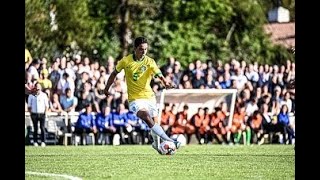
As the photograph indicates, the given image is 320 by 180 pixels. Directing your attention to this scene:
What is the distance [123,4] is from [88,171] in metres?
18.8

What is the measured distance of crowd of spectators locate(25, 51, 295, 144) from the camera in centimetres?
1917

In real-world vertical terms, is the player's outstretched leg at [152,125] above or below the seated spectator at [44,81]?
below

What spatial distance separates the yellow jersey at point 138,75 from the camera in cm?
1373

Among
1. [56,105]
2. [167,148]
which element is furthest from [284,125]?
[167,148]

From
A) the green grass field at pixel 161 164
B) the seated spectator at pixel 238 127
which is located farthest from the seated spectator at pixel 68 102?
the green grass field at pixel 161 164

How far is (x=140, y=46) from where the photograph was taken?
43.7ft

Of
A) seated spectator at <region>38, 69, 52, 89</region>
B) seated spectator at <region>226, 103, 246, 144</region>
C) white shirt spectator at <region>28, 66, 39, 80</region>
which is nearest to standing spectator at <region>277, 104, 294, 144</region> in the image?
seated spectator at <region>226, 103, 246, 144</region>

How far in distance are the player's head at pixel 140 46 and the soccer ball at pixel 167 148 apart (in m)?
1.19

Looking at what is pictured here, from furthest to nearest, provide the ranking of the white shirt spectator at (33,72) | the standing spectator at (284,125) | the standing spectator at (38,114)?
1. the standing spectator at (284,125)
2. the white shirt spectator at (33,72)
3. the standing spectator at (38,114)

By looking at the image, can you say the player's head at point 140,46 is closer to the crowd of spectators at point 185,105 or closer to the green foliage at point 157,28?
the crowd of spectators at point 185,105

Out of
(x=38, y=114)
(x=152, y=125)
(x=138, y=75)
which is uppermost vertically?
(x=138, y=75)

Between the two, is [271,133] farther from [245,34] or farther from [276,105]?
[245,34]

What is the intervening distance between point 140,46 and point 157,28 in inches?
643

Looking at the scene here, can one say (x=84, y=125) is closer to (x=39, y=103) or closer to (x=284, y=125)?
(x=39, y=103)
